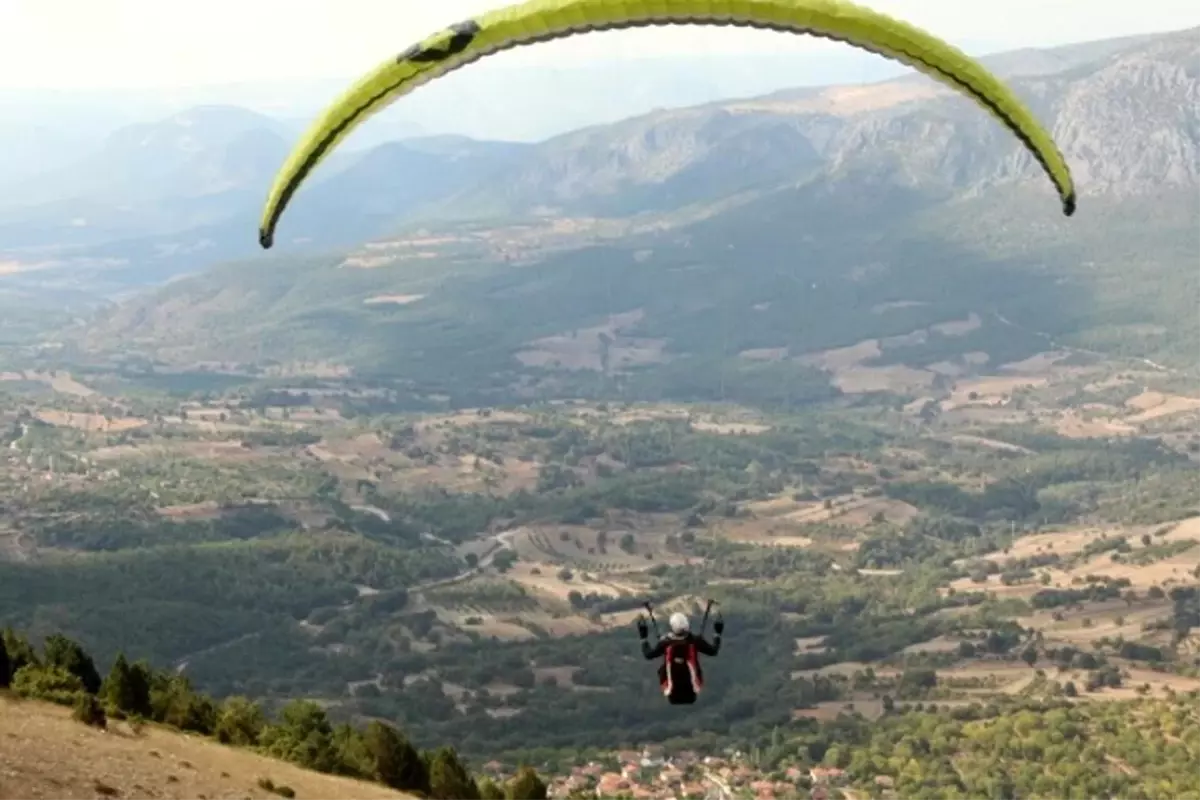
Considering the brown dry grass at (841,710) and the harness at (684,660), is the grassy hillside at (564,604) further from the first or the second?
the harness at (684,660)

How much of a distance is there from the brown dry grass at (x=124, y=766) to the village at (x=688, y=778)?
45.8 metres

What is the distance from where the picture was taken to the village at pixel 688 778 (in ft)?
276

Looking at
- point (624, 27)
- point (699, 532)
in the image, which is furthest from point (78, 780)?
point (699, 532)

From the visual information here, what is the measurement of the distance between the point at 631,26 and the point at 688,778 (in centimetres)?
8199

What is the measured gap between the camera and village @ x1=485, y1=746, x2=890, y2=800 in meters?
84.0

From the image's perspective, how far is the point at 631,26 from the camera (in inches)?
570

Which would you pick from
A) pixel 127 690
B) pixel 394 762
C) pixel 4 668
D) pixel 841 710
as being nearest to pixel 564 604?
pixel 841 710

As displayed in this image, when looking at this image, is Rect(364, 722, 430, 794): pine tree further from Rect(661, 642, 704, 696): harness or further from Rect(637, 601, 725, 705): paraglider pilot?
Rect(637, 601, 725, 705): paraglider pilot

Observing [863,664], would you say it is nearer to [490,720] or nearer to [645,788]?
[490,720]

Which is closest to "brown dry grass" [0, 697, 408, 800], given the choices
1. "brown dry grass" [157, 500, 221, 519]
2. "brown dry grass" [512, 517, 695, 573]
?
"brown dry grass" [512, 517, 695, 573]

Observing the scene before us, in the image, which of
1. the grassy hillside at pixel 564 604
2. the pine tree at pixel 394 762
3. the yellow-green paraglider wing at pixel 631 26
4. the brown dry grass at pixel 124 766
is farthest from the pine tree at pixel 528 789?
the grassy hillside at pixel 564 604

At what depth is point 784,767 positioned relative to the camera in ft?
314

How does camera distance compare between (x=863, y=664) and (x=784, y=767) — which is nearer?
(x=784, y=767)

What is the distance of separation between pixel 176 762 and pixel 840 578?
14376cm
